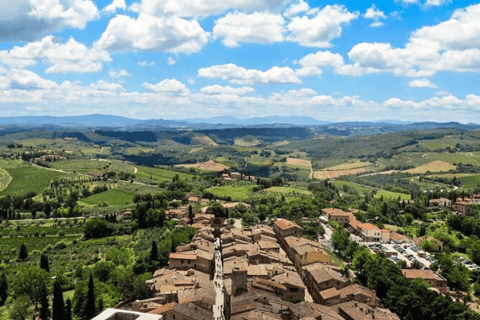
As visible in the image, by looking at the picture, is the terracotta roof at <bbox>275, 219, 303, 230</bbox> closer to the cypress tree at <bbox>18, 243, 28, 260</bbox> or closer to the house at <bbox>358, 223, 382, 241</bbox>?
the house at <bbox>358, 223, 382, 241</bbox>

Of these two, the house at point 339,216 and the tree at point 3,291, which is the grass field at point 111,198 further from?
the tree at point 3,291

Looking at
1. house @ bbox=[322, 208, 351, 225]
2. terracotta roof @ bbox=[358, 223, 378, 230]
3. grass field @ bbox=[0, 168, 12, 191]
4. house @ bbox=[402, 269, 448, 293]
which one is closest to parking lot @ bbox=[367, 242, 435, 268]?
terracotta roof @ bbox=[358, 223, 378, 230]

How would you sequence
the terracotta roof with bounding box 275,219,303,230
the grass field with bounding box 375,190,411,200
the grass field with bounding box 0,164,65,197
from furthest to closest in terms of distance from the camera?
the grass field with bounding box 375,190,411,200 → the grass field with bounding box 0,164,65,197 → the terracotta roof with bounding box 275,219,303,230

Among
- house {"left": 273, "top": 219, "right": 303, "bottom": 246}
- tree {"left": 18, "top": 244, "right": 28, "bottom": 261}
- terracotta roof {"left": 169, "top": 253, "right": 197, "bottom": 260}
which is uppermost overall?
terracotta roof {"left": 169, "top": 253, "right": 197, "bottom": 260}

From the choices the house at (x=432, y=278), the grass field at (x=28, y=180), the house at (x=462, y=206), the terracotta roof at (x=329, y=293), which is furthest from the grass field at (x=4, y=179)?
the house at (x=462, y=206)

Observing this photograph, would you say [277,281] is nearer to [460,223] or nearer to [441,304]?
[441,304]

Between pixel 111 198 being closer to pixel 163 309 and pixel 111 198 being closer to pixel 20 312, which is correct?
pixel 20 312

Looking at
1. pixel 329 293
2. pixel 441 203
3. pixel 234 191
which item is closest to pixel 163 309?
pixel 329 293
